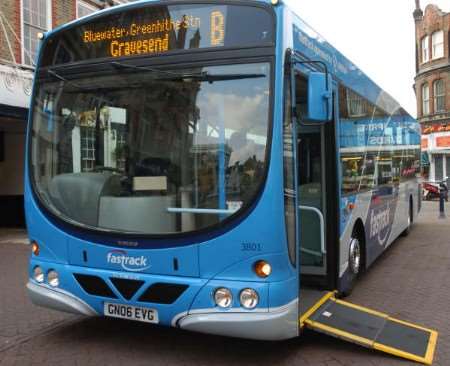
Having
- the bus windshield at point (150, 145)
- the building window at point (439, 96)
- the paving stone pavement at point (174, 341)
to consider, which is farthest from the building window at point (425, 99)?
the bus windshield at point (150, 145)

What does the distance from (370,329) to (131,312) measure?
2.18m

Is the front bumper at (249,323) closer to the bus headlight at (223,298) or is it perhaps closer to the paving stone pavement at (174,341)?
the bus headlight at (223,298)

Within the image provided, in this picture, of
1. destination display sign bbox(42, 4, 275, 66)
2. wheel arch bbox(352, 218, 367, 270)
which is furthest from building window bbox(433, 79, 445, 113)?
destination display sign bbox(42, 4, 275, 66)

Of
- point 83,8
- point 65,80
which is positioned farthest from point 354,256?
point 83,8

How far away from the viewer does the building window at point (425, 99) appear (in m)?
35.3

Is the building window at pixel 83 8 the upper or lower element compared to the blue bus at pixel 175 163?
upper

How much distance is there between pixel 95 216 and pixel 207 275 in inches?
46.7

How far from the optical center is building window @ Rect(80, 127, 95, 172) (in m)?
4.75

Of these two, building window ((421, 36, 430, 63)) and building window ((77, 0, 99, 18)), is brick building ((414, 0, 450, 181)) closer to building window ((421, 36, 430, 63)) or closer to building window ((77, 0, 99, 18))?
building window ((421, 36, 430, 63))

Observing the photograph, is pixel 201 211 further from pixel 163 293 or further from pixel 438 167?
pixel 438 167

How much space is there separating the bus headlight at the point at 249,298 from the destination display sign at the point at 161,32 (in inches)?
75.6

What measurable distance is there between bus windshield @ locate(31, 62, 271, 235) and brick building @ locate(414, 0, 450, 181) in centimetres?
3169

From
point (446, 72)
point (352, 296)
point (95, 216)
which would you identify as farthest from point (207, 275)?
point (446, 72)

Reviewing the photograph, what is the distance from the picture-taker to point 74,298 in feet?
14.9
